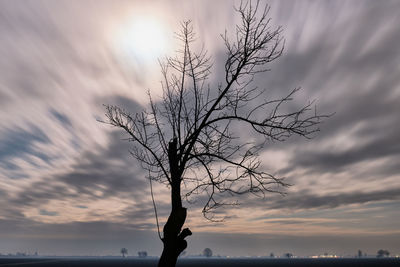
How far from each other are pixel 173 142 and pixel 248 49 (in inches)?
121

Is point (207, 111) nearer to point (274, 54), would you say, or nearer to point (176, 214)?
point (274, 54)

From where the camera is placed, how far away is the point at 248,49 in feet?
25.6

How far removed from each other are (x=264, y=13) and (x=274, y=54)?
3.35 ft

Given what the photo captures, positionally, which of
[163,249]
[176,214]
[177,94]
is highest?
[177,94]

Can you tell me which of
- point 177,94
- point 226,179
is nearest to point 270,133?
point 226,179

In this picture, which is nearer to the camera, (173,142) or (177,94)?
(173,142)

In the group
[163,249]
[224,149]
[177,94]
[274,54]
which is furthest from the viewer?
[177,94]

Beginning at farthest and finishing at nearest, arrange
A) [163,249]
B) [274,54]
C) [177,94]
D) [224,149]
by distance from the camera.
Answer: [177,94] < [224,149] < [274,54] < [163,249]

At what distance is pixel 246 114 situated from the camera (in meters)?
7.80

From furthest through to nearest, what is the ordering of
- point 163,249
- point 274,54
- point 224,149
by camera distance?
point 224,149 < point 274,54 < point 163,249

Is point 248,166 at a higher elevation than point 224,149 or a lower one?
lower

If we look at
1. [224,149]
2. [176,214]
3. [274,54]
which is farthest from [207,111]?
[176,214]

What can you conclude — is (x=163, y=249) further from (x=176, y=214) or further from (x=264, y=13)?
(x=264, y=13)

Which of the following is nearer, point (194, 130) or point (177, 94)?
point (194, 130)
